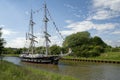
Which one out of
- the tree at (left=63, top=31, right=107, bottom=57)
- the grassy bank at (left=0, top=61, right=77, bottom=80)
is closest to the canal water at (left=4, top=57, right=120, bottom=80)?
the grassy bank at (left=0, top=61, right=77, bottom=80)

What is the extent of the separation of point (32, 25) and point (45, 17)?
2203cm

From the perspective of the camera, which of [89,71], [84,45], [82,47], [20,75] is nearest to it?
[20,75]

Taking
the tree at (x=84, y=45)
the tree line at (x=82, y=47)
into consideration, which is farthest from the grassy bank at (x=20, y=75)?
the tree at (x=84, y=45)

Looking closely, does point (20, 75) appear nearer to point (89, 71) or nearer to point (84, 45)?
point (89, 71)

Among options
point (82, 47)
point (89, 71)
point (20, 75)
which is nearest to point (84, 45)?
point (82, 47)

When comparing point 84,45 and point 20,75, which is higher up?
point 84,45

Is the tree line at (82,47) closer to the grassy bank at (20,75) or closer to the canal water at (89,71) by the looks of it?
the canal water at (89,71)

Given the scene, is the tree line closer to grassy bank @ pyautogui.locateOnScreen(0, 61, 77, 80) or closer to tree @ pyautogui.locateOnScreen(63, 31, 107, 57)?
tree @ pyautogui.locateOnScreen(63, 31, 107, 57)

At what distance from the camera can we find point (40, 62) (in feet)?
256

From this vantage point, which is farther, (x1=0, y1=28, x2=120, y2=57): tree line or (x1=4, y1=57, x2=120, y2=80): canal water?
(x1=0, y1=28, x2=120, y2=57): tree line

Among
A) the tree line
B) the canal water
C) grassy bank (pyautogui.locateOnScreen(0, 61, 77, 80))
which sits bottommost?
the canal water

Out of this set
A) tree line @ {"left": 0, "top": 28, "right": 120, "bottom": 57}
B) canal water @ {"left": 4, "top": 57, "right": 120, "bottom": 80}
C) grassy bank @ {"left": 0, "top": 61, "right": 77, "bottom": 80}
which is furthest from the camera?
tree line @ {"left": 0, "top": 28, "right": 120, "bottom": 57}

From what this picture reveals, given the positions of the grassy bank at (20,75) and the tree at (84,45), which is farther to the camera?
the tree at (84,45)

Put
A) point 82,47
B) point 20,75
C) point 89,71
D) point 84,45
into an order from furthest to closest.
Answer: point 84,45 < point 82,47 < point 89,71 < point 20,75
